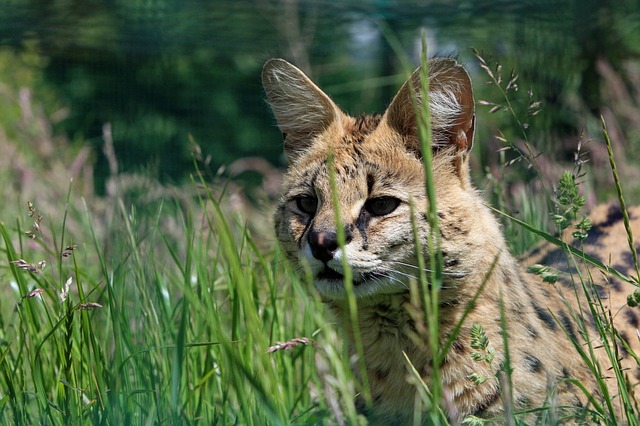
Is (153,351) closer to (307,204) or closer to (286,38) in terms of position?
(307,204)

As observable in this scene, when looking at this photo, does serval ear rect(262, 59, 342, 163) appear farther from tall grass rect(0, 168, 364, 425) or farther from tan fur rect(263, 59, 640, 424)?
tall grass rect(0, 168, 364, 425)

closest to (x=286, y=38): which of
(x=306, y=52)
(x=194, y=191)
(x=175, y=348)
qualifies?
(x=306, y=52)

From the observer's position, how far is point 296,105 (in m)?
3.01

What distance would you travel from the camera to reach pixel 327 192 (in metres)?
2.61

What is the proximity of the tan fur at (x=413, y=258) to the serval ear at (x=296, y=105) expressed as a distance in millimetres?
13

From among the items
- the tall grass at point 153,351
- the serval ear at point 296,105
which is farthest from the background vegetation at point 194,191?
the serval ear at point 296,105

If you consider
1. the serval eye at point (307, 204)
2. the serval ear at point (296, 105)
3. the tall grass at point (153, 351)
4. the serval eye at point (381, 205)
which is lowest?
the tall grass at point (153, 351)

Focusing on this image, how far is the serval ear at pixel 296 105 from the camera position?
2920 millimetres

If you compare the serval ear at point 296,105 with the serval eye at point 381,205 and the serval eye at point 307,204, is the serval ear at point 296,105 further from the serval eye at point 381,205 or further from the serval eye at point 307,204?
the serval eye at point 381,205

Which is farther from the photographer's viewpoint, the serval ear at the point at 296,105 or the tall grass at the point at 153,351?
the serval ear at the point at 296,105

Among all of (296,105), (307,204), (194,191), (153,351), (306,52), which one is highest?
(296,105)

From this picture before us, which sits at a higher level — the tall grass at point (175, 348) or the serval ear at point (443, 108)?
the serval ear at point (443, 108)

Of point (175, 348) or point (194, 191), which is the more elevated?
point (175, 348)

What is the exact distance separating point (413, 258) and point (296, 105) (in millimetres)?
885
